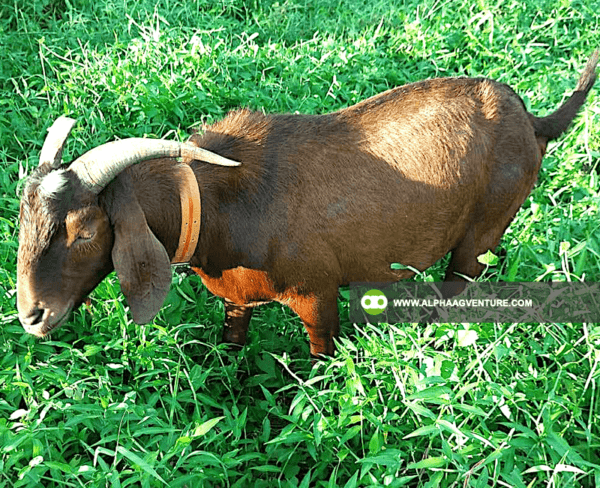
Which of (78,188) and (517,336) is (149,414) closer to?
(78,188)

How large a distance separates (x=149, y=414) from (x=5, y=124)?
10.5 ft

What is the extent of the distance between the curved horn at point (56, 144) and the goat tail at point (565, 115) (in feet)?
8.45

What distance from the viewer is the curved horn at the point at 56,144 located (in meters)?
2.49

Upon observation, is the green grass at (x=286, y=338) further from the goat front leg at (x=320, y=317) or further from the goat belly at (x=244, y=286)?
A: the goat belly at (x=244, y=286)

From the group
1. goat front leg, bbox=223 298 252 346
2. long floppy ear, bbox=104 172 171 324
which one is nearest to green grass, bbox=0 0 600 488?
goat front leg, bbox=223 298 252 346

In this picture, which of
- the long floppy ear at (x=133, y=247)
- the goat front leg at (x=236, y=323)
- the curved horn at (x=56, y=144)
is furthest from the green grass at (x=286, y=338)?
the curved horn at (x=56, y=144)

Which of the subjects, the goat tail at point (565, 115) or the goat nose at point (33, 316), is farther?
the goat tail at point (565, 115)

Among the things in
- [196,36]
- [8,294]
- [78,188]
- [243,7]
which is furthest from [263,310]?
[243,7]

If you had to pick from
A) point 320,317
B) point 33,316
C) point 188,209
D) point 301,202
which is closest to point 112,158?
point 188,209

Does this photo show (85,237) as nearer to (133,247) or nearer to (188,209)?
(133,247)

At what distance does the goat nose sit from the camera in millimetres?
2477

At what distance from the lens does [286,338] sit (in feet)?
12.1

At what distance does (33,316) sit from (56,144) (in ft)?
2.42

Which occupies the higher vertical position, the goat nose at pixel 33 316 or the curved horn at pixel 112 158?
the curved horn at pixel 112 158
